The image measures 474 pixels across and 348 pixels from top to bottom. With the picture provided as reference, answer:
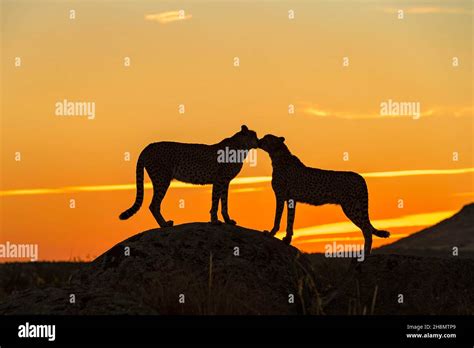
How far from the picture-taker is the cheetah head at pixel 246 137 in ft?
43.6

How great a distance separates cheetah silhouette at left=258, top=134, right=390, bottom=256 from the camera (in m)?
13.6

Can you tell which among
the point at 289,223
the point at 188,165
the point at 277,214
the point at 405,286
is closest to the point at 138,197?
the point at 188,165

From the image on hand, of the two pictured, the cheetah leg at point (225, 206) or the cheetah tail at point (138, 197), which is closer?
the cheetah leg at point (225, 206)

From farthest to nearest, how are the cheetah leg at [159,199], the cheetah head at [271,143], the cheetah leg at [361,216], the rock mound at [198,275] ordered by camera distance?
the cheetah leg at [361,216] → the cheetah head at [271,143] → the cheetah leg at [159,199] → the rock mound at [198,275]

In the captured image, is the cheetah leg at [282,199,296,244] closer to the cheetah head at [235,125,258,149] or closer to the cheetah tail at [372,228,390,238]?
the cheetah head at [235,125,258,149]

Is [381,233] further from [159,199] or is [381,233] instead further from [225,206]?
[159,199]

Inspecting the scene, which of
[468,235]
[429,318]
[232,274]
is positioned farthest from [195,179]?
[468,235]

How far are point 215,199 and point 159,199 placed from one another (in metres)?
1.17

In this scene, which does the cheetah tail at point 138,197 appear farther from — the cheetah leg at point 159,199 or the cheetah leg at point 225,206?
the cheetah leg at point 225,206

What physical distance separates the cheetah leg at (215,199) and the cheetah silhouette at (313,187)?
38.0 inches

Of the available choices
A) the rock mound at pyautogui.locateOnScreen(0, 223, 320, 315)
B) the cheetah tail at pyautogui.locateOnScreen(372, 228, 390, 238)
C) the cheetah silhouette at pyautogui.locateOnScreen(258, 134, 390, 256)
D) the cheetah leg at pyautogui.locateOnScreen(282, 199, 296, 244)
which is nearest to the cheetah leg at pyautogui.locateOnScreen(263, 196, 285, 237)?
the cheetah silhouette at pyautogui.locateOnScreen(258, 134, 390, 256)

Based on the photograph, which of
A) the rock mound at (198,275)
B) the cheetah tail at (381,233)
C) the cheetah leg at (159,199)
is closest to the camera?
the rock mound at (198,275)

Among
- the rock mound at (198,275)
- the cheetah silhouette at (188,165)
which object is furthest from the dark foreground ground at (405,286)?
the cheetah silhouette at (188,165)

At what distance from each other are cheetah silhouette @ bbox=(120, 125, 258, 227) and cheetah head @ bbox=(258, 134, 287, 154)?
47cm
